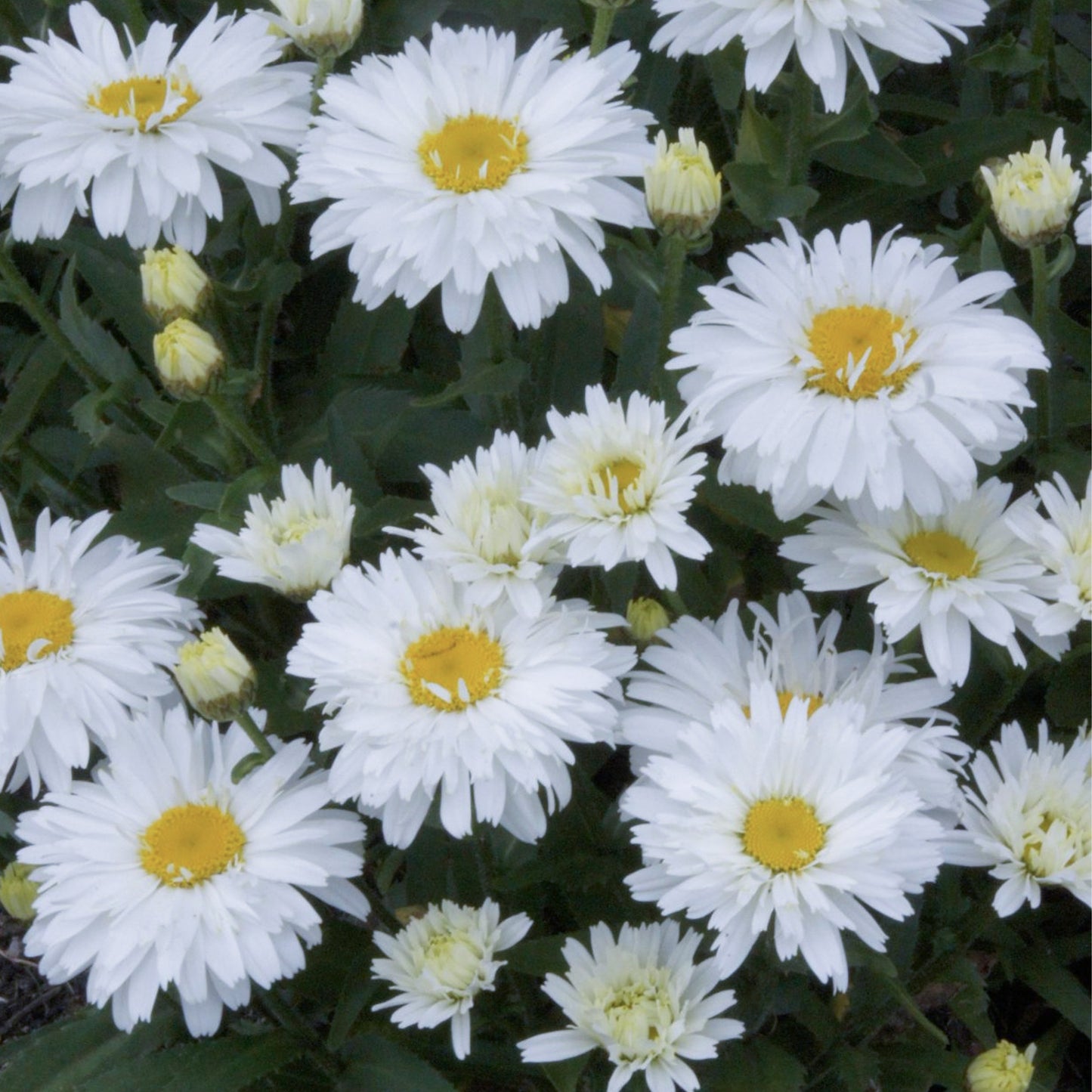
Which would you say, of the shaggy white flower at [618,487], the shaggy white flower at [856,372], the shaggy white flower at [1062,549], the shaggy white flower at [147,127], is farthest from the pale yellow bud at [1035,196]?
the shaggy white flower at [147,127]

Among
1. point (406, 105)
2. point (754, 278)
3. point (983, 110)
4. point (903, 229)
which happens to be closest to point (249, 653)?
point (406, 105)

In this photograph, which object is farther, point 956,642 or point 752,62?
point 752,62

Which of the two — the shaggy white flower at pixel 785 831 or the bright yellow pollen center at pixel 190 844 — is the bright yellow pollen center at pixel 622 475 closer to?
the shaggy white flower at pixel 785 831

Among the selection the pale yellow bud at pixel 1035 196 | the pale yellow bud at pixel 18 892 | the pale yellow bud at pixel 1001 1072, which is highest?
the pale yellow bud at pixel 1035 196

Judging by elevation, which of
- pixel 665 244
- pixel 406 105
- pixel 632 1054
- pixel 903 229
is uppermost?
pixel 903 229

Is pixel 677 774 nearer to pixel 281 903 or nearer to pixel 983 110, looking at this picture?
pixel 281 903

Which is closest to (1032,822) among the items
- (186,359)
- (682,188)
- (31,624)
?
(682,188)

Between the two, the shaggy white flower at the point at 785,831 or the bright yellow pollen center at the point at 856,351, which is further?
the bright yellow pollen center at the point at 856,351
